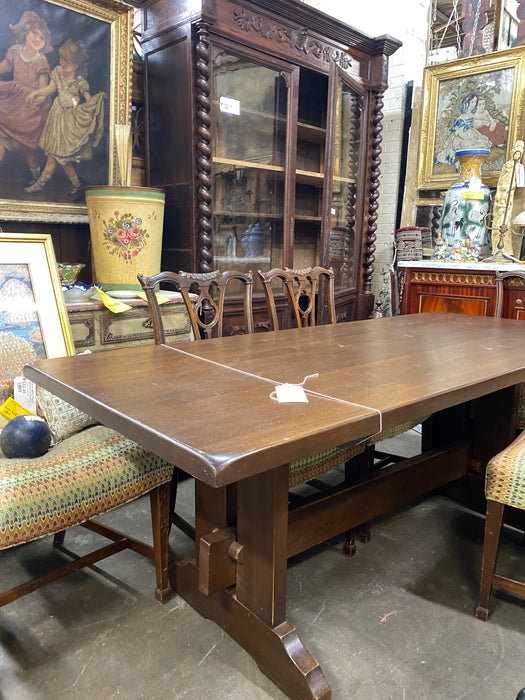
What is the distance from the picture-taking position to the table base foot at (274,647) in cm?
122

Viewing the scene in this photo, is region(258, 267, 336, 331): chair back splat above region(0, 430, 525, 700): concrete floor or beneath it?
above

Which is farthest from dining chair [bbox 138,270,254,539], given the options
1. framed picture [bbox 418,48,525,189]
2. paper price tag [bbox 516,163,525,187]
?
framed picture [bbox 418,48,525,189]

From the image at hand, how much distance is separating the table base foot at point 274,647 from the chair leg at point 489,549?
582 millimetres

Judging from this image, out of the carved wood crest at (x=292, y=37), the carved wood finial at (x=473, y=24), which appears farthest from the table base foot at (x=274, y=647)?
the carved wood finial at (x=473, y=24)

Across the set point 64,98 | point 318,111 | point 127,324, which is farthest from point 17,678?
point 318,111

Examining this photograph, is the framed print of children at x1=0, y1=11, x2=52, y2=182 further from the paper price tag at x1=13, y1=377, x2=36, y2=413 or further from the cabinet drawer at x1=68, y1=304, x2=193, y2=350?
the paper price tag at x1=13, y1=377, x2=36, y2=413

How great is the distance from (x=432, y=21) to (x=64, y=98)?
3008 millimetres

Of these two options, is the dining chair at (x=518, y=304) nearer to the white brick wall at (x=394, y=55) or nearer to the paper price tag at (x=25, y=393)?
the white brick wall at (x=394, y=55)

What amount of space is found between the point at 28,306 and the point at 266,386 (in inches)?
50.2

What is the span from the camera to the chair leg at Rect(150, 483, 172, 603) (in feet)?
4.99

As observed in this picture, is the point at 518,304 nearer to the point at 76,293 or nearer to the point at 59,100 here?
the point at 76,293

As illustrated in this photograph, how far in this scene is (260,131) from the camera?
303 cm

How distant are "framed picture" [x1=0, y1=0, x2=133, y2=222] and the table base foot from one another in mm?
1996

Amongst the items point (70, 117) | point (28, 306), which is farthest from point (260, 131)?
point (28, 306)
